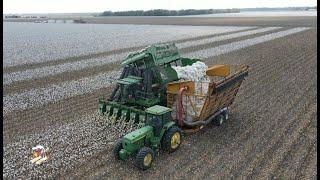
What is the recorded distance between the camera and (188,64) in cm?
1414

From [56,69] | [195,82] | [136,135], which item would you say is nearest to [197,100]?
[195,82]

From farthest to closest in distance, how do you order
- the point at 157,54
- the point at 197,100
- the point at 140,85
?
the point at 157,54, the point at 140,85, the point at 197,100

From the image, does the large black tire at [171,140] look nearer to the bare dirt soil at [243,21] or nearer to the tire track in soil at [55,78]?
the tire track in soil at [55,78]

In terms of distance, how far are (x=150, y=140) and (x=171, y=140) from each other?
0.60 metres

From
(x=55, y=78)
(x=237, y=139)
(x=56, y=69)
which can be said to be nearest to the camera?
(x=237, y=139)

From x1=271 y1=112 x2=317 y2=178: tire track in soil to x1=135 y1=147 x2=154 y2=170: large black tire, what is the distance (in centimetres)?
301

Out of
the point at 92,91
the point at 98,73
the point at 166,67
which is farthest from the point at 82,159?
the point at 98,73

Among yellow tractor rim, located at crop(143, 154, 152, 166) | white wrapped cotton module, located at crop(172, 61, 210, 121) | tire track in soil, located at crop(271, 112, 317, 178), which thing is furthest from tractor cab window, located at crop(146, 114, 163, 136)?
tire track in soil, located at crop(271, 112, 317, 178)

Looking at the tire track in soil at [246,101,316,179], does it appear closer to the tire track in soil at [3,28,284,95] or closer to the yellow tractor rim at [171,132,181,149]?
the yellow tractor rim at [171,132,181,149]

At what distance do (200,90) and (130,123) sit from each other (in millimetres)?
2466

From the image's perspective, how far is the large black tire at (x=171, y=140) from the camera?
10.1 metres

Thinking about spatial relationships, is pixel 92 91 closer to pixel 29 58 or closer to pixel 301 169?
pixel 301 169

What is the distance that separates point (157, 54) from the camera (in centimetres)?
1186

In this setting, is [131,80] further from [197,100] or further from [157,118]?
[197,100]
